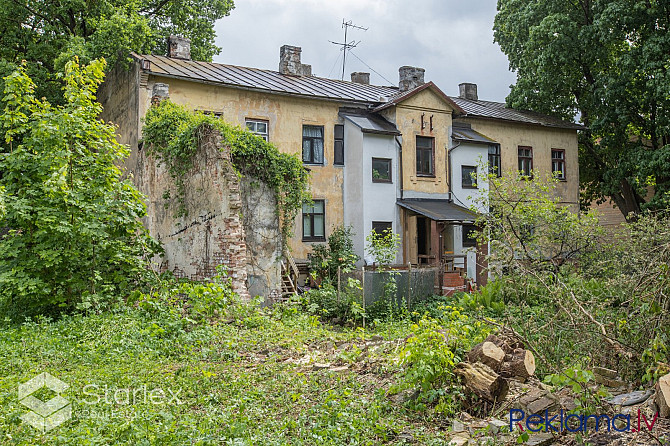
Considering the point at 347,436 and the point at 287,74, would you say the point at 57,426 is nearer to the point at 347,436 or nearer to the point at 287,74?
the point at 347,436

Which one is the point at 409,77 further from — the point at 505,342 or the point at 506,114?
the point at 505,342

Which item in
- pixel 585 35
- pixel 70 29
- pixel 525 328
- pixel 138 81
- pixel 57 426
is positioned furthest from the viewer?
pixel 585 35

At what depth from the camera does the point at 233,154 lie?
1365 cm

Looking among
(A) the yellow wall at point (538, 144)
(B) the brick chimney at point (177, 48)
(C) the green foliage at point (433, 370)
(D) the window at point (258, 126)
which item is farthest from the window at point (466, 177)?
(C) the green foliage at point (433, 370)

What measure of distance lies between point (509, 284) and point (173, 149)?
8609mm

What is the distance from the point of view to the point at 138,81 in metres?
17.8

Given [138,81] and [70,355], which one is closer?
[70,355]

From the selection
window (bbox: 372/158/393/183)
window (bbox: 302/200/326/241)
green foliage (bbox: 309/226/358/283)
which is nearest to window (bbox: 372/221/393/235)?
green foliage (bbox: 309/226/358/283)

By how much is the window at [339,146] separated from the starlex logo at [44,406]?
1624 centimetres

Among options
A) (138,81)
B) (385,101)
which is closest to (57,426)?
(138,81)

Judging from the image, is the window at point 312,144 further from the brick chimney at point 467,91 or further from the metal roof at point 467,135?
the brick chimney at point 467,91

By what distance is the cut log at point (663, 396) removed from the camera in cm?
487

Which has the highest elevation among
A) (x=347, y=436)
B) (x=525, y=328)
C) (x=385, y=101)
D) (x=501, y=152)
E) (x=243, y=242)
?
(x=385, y=101)

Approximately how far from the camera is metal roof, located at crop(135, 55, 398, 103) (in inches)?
739
